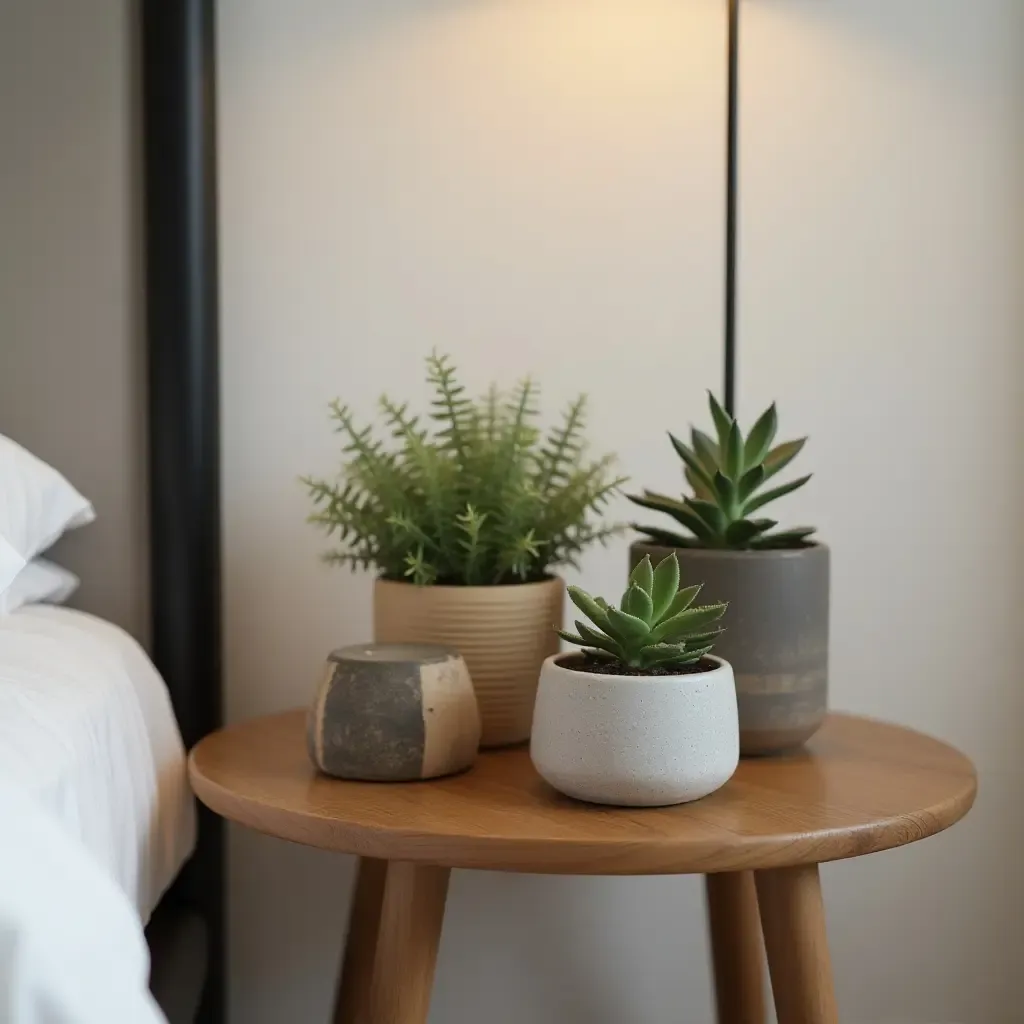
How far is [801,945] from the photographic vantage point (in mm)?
834

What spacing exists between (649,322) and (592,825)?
0.64 meters

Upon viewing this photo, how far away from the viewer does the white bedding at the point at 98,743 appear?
715 millimetres

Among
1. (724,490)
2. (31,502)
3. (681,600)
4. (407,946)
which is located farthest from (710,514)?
(31,502)

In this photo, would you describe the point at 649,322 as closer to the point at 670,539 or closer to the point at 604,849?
the point at 670,539

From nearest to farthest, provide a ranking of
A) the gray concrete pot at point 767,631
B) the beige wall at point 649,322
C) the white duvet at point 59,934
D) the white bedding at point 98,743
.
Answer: the white duvet at point 59,934, the white bedding at point 98,743, the gray concrete pot at point 767,631, the beige wall at point 649,322

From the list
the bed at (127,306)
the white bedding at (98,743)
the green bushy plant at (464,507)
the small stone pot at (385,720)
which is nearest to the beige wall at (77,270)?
the bed at (127,306)

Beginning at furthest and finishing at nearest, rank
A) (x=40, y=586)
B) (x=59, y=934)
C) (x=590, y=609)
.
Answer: (x=40, y=586) → (x=590, y=609) → (x=59, y=934)

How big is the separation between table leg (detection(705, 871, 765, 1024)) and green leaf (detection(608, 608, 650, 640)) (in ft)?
1.20

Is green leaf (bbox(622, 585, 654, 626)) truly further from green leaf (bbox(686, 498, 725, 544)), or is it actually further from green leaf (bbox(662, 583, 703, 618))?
green leaf (bbox(686, 498, 725, 544))

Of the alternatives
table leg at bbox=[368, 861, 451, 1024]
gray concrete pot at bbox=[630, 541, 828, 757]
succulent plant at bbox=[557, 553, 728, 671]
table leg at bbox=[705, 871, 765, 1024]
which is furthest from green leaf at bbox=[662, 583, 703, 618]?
table leg at bbox=[705, 871, 765, 1024]

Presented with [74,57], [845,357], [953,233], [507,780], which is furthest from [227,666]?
[953,233]

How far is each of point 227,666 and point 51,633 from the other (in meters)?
0.31

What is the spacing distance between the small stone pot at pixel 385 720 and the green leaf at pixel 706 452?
27 centimetres

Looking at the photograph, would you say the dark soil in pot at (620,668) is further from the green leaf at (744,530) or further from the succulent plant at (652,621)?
the green leaf at (744,530)
